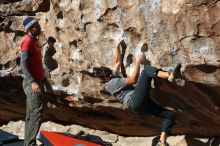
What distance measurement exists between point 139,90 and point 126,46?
2.02 ft

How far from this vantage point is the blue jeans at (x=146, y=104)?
685cm

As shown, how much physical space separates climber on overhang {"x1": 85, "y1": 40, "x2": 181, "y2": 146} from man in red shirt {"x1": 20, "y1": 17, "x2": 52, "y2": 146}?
0.94m

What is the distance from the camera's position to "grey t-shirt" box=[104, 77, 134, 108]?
24.0 ft

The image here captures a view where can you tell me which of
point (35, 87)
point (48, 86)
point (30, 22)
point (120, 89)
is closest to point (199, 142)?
point (120, 89)

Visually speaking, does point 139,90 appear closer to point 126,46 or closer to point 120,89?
point 120,89

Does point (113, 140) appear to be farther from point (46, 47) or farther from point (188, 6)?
point (188, 6)

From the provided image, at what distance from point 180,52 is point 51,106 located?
11.6ft

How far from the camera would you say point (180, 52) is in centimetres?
652

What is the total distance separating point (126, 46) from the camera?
23.5 ft

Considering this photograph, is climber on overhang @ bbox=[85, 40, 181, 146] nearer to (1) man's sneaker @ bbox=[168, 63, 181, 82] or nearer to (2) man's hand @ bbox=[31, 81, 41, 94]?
(1) man's sneaker @ bbox=[168, 63, 181, 82]

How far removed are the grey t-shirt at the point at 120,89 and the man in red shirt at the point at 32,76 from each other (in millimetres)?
1013

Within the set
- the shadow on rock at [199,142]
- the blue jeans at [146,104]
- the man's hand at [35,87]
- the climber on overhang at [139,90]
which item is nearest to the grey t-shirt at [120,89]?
the climber on overhang at [139,90]

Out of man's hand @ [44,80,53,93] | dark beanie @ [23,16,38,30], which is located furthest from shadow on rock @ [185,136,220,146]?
dark beanie @ [23,16,38,30]

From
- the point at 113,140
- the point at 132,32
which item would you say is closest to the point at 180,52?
the point at 132,32
